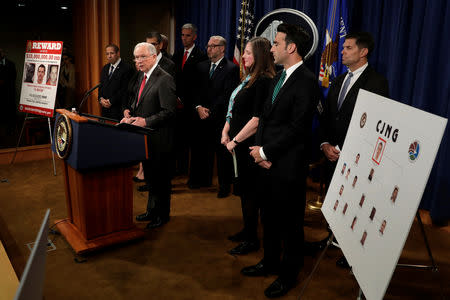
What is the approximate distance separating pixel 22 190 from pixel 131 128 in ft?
6.31

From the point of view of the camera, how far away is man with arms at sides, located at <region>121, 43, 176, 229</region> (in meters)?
2.59

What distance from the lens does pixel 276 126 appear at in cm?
198

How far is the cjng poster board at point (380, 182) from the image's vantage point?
39.4 inches

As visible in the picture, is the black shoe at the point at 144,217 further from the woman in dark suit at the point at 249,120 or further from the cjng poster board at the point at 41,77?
the cjng poster board at the point at 41,77

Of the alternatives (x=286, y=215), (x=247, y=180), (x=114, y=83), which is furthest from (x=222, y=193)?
(x=114, y=83)

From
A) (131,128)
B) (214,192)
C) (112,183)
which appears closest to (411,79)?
(214,192)

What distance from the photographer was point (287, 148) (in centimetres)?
193

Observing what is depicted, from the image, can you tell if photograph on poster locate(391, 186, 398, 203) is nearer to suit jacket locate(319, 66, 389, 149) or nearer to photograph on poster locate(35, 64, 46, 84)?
suit jacket locate(319, 66, 389, 149)

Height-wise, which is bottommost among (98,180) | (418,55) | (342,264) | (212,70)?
(342,264)

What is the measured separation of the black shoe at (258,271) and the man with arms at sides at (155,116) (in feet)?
3.08

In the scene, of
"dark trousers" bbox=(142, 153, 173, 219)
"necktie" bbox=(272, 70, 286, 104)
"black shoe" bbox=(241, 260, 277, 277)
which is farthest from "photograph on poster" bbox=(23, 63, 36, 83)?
"black shoe" bbox=(241, 260, 277, 277)

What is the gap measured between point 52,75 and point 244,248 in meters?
2.87

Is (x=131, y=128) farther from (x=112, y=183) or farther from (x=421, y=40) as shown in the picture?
(x=421, y=40)

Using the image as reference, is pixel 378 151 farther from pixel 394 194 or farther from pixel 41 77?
pixel 41 77
